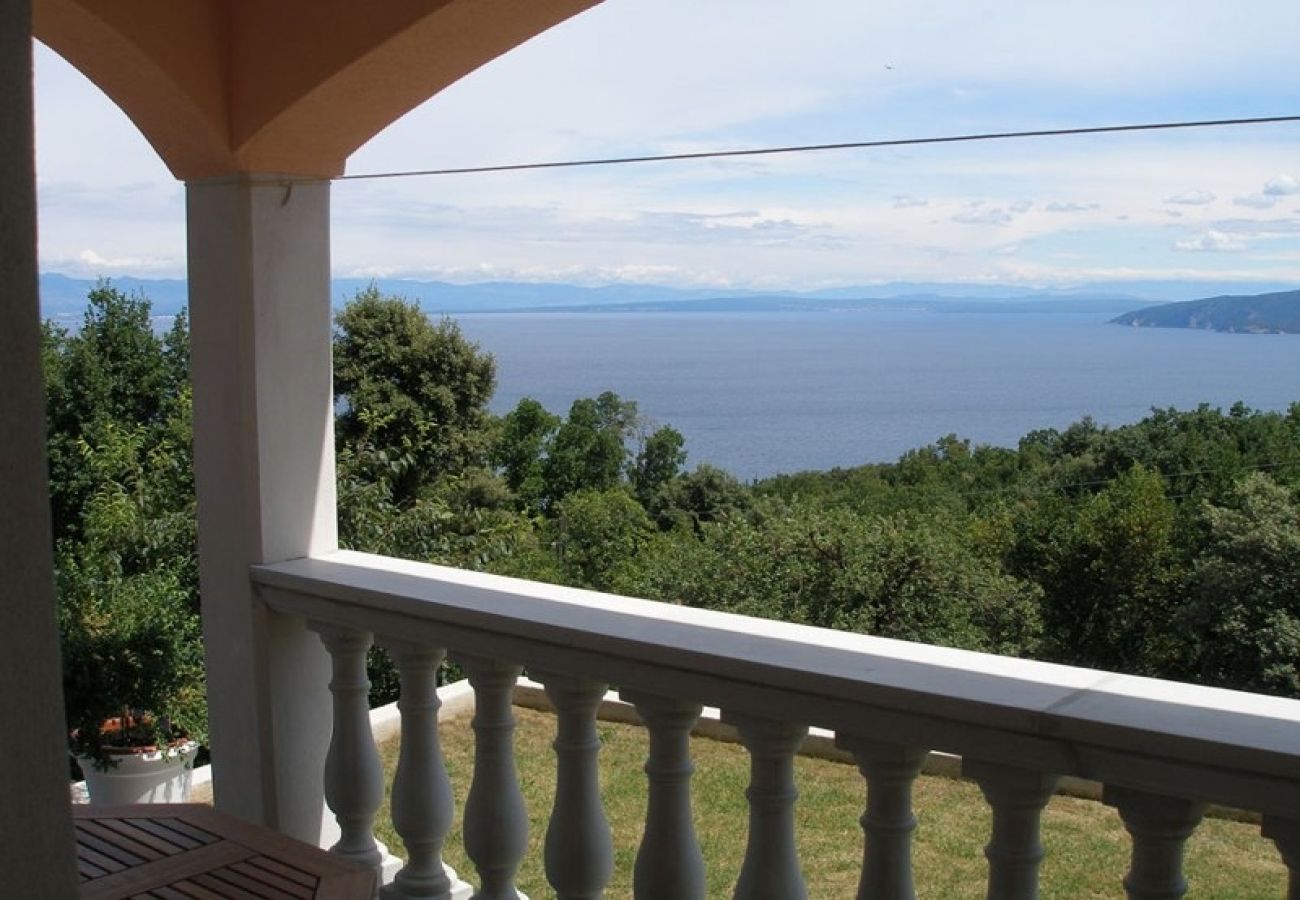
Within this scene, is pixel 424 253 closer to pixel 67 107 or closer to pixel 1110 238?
pixel 1110 238

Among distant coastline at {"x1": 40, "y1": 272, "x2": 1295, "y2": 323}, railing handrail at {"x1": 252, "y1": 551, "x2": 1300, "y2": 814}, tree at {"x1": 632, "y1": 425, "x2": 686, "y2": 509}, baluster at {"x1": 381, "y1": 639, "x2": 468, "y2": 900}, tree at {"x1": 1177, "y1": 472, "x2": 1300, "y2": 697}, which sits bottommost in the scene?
tree at {"x1": 1177, "y1": 472, "x2": 1300, "y2": 697}

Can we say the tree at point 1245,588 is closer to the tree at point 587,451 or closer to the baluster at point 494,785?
the tree at point 587,451

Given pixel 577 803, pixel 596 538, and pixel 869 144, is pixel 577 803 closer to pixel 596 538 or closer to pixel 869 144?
pixel 869 144

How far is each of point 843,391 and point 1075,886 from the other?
20.8 metres

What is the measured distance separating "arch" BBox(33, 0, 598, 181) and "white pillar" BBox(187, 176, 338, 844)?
10cm

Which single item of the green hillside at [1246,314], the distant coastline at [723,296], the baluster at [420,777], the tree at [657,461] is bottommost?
the tree at [657,461]

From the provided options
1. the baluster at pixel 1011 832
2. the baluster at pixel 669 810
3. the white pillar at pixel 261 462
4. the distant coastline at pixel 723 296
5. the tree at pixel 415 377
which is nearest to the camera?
the baluster at pixel 1011 832

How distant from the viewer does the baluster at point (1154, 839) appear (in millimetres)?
1317

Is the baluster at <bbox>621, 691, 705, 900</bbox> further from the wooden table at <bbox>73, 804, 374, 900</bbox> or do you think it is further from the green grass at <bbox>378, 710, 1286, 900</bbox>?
the green grass at <bbox>378, 710, 1286, 900</bbox>

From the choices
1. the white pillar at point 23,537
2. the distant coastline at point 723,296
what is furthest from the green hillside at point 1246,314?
the white pillar at point 23,537

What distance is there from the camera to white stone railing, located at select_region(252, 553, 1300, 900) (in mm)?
1312

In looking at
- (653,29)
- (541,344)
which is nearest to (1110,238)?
(541,344)

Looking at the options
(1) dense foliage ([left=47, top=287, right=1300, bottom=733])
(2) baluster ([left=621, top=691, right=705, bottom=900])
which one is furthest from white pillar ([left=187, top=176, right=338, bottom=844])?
(1) dense foliage ([left=47, top=287, right=1300, bottom=733])

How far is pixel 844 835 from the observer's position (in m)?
4.14
